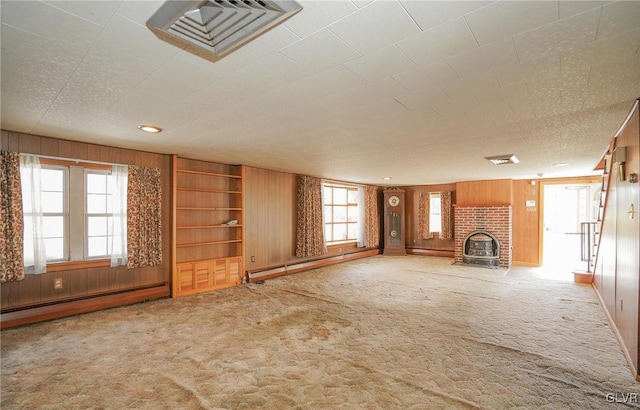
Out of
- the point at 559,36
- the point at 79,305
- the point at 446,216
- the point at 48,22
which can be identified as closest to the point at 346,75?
the point at 559,36

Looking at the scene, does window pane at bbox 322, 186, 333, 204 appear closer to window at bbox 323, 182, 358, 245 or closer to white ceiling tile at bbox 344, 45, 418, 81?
window at bbox 323, 182, 358, 245

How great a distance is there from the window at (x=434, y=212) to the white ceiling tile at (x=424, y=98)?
6.83m

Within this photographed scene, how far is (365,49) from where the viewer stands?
5.11ft

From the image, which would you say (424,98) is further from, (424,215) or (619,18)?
(424,215)

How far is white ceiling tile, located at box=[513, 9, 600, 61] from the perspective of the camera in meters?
1.30

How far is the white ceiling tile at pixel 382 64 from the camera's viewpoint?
1.60 meters

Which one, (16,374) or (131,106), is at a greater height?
(131,106)

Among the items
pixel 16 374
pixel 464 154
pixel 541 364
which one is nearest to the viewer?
pixel 16 374

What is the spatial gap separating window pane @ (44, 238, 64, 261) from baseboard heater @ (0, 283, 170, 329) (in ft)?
1.82

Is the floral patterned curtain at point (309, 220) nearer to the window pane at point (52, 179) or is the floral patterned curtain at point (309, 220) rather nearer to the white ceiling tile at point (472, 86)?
the window pane at point (52, 179)

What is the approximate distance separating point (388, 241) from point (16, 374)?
8.03 metres

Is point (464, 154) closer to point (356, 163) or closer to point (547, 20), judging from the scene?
point (356, 163)

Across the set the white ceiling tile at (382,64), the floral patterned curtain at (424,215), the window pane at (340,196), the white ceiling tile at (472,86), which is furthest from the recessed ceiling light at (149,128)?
the floral patterned curtain at (424,215)

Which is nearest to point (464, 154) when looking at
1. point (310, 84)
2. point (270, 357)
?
point (310, 84)
